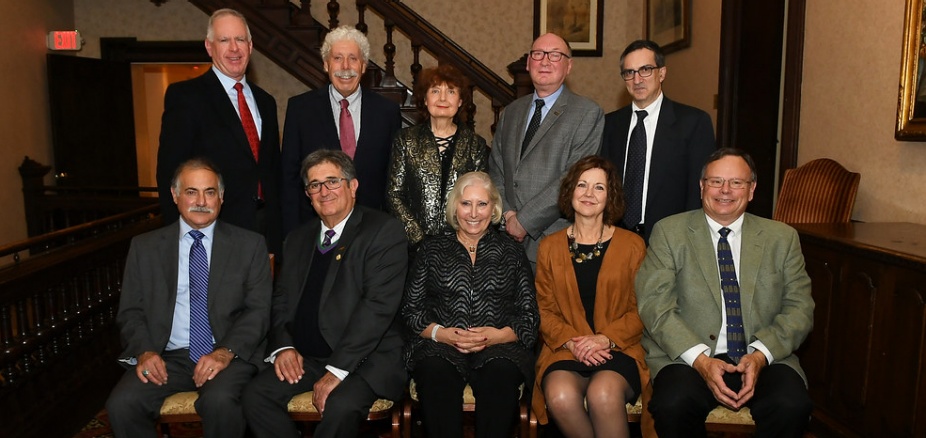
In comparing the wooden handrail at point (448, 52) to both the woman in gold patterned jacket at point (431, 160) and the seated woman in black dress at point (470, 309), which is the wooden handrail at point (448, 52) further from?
the seated woman in black dress at point (470, 309)

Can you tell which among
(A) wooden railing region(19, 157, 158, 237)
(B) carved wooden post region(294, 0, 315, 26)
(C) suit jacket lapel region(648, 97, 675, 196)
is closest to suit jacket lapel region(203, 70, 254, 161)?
(C) suit jacket lapel region(648, 97, 675, 196)

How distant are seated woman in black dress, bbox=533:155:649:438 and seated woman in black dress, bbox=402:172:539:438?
0.10 meters

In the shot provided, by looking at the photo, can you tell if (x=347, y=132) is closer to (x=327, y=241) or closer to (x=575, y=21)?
(x=327, y=241)

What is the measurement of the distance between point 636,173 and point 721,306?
740 millimetres

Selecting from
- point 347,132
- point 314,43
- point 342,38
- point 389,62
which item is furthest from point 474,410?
point 314,43

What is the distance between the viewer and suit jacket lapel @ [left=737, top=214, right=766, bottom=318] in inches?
97.5

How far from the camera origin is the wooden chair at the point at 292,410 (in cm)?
246

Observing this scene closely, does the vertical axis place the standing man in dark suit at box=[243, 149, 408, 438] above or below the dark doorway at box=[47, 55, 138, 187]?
below

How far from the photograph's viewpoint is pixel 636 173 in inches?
117

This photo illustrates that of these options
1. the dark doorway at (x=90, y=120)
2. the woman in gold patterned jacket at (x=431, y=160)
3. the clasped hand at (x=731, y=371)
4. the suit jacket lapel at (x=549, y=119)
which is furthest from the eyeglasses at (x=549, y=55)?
the dark doorway at (x=90, y=120)

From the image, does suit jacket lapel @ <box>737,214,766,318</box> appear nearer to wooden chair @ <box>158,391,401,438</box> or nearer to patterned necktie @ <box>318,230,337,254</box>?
wooden chair @ <box>158,391,401,438</box>

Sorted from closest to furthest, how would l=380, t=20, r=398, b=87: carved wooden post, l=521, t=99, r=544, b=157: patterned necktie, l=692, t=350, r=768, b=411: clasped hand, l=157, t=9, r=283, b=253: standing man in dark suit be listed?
1. l=692, t=350, r=768, b=411: clasped hand
2. l=157, t=9, r=283, b=253: standing man in dark suit
3. l=521, t=99, r=544, b=157: patterned necktie
4. l=380, t=20, r=398, b=87: carved wooden post

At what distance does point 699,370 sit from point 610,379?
0.32 m

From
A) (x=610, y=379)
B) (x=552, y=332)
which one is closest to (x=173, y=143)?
(x=552, y=332)
